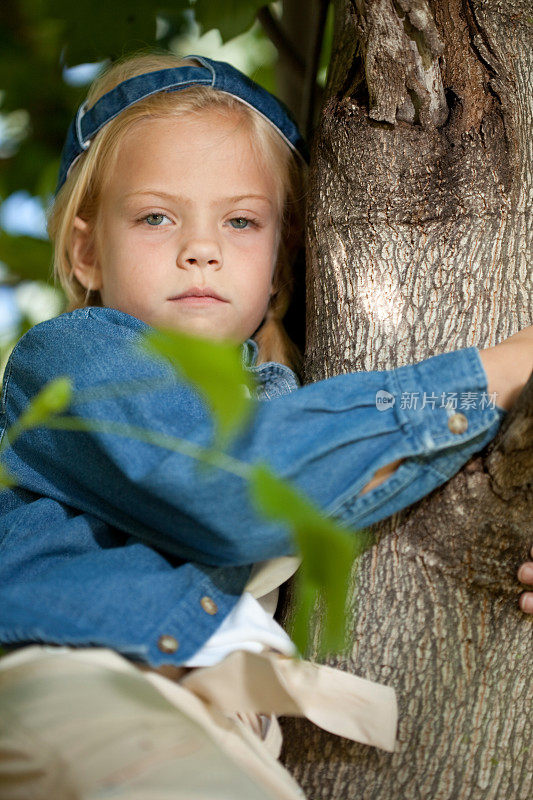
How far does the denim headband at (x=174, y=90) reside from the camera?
1.84 m

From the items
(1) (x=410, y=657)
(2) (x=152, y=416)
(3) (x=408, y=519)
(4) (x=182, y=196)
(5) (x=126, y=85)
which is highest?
(5) (x=126, y=85)

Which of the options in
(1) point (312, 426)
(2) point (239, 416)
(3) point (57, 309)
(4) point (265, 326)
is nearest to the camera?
(2) point (239, 416)

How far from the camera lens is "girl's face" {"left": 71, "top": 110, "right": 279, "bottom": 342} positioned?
1.70m

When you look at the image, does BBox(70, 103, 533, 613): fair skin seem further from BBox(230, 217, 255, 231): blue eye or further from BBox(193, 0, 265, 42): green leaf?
BBox(193, 0, 265, 42): green leaf

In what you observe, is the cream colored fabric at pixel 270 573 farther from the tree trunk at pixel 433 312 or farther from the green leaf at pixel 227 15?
the green leaf at pixel 227 15

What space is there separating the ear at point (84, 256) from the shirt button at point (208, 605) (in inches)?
37.4

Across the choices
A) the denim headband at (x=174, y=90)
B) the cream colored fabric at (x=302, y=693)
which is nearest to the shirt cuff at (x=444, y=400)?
the cream colored fabric at (x=302, y=693)

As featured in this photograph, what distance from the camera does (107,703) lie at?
1.07 meters

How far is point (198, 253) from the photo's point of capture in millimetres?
1665

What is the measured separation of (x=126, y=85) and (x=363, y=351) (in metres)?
0.89

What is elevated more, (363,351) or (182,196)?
(182,196)

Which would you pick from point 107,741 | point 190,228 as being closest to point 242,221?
point 190,228

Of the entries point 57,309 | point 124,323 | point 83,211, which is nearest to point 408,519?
point 124,323

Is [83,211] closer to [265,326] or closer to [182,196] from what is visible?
[182,196]
